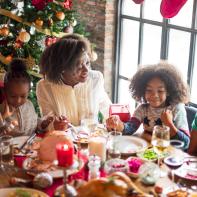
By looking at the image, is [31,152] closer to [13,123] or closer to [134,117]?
[13,123]

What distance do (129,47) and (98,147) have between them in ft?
9.13

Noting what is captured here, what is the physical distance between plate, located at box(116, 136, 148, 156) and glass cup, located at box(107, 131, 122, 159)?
32mm

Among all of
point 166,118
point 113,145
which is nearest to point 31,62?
point 166,118

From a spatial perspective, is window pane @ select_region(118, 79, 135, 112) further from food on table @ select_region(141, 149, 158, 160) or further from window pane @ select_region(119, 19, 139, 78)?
food on table @ select_region(141, 149, 158, 160)

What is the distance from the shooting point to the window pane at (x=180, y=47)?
3789 millimetres

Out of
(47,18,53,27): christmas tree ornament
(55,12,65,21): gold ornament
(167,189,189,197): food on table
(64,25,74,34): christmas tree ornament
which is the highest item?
(55,12,65,21): gold ornament

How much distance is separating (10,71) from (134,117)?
750 millimetres

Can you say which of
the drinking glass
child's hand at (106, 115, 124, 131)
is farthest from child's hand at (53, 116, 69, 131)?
the drinking glass

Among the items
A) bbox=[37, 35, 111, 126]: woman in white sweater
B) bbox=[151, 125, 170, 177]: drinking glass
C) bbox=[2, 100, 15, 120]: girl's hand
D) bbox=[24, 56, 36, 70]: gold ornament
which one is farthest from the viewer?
bbox=[24, 56, 36, 70]: gold ornament

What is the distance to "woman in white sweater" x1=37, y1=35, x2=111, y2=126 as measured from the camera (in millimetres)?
2447

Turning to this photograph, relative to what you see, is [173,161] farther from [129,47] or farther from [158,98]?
[129,47]

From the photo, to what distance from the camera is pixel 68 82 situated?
253cm

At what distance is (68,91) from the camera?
8.21 ft

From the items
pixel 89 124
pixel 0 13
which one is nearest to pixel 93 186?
pixel 89 124
